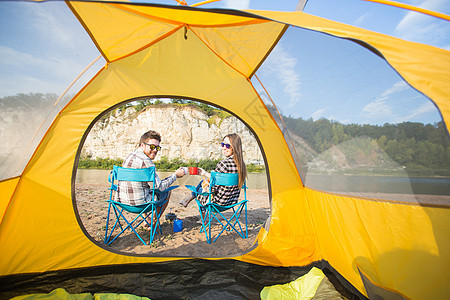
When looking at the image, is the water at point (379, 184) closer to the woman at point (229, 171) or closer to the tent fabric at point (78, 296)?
the woman at point (229, 171)

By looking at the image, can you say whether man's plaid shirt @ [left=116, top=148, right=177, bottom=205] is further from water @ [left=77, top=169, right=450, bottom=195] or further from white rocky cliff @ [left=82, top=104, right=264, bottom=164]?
white rocky cliff @ [left=82, top=104, right=264, bottom=164]

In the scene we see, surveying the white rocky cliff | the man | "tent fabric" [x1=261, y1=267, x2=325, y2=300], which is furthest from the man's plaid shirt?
the white rocky cliff

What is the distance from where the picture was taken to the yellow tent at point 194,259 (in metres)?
1.42

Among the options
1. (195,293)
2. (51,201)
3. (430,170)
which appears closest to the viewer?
(430,170)

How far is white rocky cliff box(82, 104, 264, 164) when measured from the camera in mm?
22875

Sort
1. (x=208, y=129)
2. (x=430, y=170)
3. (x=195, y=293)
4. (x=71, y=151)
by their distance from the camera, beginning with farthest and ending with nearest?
1. (x=208, y=129)
2. (x=71, y=151)
3. (x=195, y=293)
4. (x=430, y=170)

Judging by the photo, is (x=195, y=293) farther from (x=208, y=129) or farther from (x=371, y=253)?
(x=208, y=129)

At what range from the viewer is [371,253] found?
1593 millimetres

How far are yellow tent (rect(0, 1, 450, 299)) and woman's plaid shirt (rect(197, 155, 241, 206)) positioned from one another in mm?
606

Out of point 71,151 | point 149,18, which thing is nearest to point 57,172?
point 71,151

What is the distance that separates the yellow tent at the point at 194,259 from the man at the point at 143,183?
0.59 metres

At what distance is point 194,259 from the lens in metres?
2.12

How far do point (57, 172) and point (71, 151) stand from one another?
0.21 meters

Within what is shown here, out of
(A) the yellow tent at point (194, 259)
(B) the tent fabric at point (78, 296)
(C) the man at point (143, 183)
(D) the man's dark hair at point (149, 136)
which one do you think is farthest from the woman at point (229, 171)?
(B) the tent fabric at point (78, 296)
